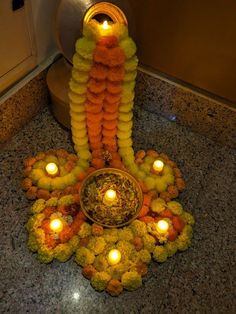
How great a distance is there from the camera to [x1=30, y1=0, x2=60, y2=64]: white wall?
1.31 metres

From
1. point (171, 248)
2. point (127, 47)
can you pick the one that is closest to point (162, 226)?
point (171, 248)

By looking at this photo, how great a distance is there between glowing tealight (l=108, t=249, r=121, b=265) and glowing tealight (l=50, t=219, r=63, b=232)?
197 millimetres

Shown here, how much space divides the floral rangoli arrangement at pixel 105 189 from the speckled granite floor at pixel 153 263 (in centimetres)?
4

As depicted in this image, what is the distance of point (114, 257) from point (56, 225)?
228 millimetres

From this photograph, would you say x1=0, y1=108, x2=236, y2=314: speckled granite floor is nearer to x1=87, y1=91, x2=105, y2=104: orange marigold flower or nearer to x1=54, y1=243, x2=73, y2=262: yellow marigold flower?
x1=54, y1=243, x2=73, y2=262: yellow marigold flower

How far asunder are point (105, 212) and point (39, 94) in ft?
2.11

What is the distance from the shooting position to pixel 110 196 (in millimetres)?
1206

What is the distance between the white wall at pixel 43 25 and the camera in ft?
4.30

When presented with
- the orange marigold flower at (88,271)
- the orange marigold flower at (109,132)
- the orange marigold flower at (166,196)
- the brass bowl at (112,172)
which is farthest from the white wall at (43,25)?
the orange marigold flower at (88,271)

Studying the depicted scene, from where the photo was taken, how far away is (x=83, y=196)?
124 centimetres

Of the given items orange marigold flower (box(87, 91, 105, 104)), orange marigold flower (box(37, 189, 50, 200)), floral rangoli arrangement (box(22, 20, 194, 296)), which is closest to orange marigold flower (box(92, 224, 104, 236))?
floral rangoli arrangement (box(22, 20, 194, 296))

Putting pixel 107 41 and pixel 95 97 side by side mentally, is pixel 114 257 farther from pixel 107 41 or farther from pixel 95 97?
pixel 107 41

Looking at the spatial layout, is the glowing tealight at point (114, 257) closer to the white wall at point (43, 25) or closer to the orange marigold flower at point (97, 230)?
the orange marigold flower at point (97, 230)

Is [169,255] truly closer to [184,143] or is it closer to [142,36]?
[184,143]
